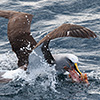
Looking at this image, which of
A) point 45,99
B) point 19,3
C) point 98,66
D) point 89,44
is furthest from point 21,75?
point 19,3

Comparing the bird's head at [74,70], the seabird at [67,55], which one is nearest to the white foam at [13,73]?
the seabird at [67,55]

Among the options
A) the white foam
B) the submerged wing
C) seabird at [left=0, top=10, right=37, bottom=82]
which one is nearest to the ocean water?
the white foam

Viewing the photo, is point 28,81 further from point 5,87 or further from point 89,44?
point 89,44

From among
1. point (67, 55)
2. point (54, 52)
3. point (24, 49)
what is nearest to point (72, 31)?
point (67, 55)

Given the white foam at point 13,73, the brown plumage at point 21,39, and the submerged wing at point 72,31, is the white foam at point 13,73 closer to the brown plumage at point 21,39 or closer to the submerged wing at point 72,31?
the brown plumage at point 21,39

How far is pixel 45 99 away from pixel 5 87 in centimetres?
108

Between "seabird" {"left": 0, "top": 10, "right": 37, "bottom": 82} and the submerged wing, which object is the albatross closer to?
"seabird" {"left": 0, "top": 10, "right": 37, "bottom": 82}

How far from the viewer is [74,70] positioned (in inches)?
252

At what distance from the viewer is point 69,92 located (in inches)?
228

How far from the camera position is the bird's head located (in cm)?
614

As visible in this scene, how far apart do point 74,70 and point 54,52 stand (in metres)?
1.79

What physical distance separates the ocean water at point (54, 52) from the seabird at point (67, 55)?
16cm

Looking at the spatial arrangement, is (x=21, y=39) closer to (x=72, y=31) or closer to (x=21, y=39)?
(x=21, y=39)

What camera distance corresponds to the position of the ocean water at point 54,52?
5742mm
